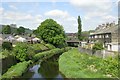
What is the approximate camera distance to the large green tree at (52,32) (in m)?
88.3

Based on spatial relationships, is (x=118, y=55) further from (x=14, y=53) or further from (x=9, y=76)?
(x=14, y=53)

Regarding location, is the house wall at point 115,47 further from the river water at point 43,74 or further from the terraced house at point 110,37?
the river water at point 43,74

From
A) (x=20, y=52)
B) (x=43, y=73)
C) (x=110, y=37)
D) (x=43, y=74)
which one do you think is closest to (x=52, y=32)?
(x=110, y=37)

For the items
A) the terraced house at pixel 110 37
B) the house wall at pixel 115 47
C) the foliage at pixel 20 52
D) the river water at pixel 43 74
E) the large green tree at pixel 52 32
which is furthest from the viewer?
the large green tree at pixel 52 32

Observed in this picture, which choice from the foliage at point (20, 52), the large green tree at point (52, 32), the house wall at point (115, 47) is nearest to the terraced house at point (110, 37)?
the house wall at point (115, 47)

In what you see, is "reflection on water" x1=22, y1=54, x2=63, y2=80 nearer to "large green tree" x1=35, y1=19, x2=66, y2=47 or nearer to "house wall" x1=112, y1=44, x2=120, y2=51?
"house wall" x1=112, y1=44, x2=120, y2=51

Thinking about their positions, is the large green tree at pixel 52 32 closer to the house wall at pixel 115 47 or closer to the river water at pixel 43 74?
the house wall at pixel 115 47

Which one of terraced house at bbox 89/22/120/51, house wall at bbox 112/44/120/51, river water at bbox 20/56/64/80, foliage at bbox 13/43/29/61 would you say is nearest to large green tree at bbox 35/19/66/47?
terraced house at bbox 89/22/120/51

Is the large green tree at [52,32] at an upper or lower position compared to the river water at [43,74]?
upper

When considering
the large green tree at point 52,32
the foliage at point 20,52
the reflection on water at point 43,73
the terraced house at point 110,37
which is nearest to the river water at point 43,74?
the reflection on water at point 43,73

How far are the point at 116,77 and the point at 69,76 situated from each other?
22.8ft

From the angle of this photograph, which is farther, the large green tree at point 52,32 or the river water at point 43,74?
the large green tree at point 52,32

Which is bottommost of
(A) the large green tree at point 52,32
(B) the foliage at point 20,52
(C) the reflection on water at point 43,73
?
(C) the reflection on water at point 43,73

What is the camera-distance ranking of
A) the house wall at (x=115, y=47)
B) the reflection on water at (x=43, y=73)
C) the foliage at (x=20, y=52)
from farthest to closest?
the house wall at (x=115, y=47), the foliage at (x=20, y=52), the reflection on water at (x=43, y=73)
